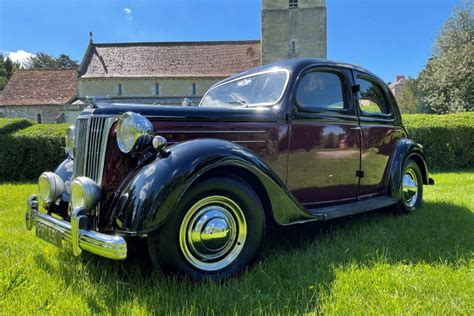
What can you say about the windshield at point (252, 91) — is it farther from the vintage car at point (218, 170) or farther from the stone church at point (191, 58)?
the stone church at point (191, 58)

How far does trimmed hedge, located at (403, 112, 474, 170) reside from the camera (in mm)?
9539

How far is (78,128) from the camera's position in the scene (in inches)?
111

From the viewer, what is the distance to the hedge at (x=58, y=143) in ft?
27.6

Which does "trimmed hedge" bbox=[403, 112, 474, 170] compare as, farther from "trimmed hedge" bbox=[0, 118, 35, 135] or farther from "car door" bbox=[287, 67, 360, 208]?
"trimmed hedge" bbox=[0, 118, 35, 135]

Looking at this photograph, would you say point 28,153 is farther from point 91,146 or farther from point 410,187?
point 410,187

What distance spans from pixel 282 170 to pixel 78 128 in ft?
6.06

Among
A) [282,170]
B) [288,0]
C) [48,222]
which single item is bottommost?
[48,222]

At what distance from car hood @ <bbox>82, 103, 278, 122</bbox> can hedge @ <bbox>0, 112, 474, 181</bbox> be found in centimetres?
641

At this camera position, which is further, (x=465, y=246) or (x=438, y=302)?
A: (x=465, y=246)

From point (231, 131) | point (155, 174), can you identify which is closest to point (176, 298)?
point (155, 174)

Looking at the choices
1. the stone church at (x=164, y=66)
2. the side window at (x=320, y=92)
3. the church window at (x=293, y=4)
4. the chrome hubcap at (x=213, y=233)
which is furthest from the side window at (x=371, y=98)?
the church window at (x=293, y=4)

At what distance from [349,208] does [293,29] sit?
30.8 m

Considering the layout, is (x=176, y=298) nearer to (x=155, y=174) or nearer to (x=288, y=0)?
(x=155, y=174)

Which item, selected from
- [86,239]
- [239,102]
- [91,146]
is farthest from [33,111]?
[86,239]
